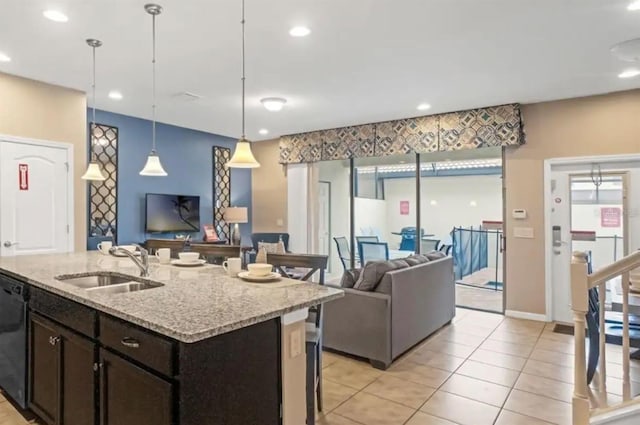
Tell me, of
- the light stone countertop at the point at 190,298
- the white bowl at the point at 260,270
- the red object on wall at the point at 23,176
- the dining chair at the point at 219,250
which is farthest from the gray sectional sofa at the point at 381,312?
the red object on wall at the point at 23,176

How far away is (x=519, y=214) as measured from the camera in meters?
5.18

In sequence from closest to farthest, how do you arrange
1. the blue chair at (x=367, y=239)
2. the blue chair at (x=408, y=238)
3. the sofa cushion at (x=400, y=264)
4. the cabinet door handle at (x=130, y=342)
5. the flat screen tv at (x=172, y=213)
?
1. the cabinet door handle at (x=130, y=342)
2. the sofa cushion at (x=400, y=264)
3. the flat screen tv at (x=172, y=213)
4. the blue chair at (x=408, y=238)
5. the blue chair at (x=367, y=239)

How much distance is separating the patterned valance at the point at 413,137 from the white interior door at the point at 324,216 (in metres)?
0.62

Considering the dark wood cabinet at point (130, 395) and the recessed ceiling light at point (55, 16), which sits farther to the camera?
the recessed ceiling light at point (55, 16)

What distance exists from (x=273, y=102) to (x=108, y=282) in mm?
3044

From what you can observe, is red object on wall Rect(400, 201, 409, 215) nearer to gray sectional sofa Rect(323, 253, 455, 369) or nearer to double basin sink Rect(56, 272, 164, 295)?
gray sectional sofa Rect(323, 253, 455, 369)

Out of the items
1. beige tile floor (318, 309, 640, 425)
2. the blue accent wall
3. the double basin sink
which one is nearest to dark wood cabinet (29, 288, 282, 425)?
the double basin sink

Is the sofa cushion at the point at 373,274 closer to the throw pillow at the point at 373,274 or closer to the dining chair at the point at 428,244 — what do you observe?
the throw pillow at the point at 373,274

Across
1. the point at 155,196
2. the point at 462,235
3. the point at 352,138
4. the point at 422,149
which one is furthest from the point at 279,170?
the point at 462,235

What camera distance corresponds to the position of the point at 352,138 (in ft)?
21.4

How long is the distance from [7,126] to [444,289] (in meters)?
5.06

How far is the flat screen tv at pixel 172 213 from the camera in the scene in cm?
607

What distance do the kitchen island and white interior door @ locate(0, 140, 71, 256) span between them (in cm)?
224

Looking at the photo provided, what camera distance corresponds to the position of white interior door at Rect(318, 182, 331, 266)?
728 cm
